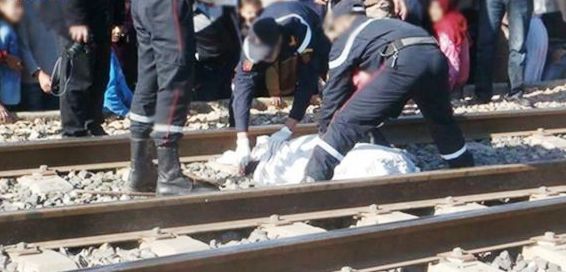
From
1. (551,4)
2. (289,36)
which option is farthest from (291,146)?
(551,4)

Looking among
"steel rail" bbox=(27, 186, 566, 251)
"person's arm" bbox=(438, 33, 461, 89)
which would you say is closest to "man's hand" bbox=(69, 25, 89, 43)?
"steel rail" bbox=(27, 186, 566, 251)

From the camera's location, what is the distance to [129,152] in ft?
24.7

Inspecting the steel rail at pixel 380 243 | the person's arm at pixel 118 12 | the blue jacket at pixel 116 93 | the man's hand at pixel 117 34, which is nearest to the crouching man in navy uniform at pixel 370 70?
the steel rail at pixel 380 243

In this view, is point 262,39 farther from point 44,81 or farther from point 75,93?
point 44,81

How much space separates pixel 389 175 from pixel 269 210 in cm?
87

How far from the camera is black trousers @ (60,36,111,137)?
812cm

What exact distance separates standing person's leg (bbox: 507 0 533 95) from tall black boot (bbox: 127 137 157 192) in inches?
192

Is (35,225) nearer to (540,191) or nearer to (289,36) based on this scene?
(289,36)

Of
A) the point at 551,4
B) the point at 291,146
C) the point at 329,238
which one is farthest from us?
the point at 551,4

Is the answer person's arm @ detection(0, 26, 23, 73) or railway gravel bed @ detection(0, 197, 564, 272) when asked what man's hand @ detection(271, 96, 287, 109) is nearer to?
person's arm @ detection(0, 26, 23, 73)

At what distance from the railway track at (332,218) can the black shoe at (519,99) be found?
3487mm

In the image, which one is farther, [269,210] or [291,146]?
[291,146]

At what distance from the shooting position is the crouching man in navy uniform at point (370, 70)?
6.73 meters

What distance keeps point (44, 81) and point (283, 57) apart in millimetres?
2638
